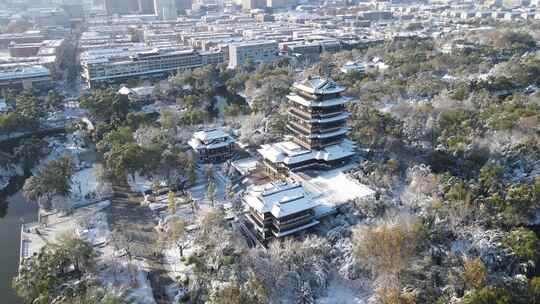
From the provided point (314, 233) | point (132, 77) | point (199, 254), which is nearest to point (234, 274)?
point (199, 254)

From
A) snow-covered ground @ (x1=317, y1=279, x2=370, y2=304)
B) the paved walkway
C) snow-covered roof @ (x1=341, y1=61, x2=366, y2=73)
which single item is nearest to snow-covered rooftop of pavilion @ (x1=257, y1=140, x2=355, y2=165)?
the paved walkway

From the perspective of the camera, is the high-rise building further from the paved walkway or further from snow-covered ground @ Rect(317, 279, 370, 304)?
snow-covered ground @ Rect(317, 279, 370, 304)

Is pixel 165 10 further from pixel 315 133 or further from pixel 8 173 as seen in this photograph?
pixel 315 133

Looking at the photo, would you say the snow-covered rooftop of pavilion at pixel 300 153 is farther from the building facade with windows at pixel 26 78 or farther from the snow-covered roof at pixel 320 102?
the building facade with windows at pixel 26 78

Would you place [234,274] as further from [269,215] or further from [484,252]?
[484,252]

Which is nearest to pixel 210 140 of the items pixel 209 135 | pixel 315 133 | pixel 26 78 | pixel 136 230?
pixel 209 135

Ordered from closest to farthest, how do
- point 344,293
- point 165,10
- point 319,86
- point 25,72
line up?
point 344,293 < point 319,86 < point 25,72 < point 165,10
